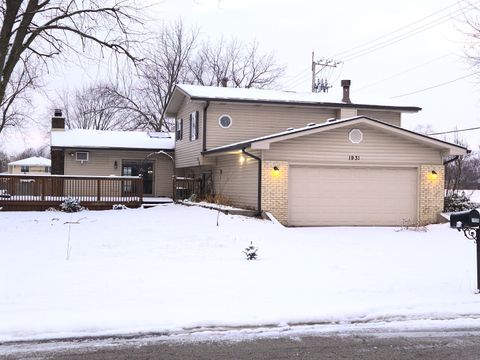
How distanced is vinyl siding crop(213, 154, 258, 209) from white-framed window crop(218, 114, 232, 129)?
1.36m

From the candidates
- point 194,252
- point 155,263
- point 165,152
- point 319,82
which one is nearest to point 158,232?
point 194,252

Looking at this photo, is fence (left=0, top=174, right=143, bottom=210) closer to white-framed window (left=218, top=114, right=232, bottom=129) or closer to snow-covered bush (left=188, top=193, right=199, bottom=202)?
snow-covered bush (left=188, top=193, right=199, bottom=202)

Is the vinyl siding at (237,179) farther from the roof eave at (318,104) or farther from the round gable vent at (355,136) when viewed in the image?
the round gable vent at (355,136)

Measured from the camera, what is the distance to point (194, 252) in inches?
433

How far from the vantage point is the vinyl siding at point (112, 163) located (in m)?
26.6

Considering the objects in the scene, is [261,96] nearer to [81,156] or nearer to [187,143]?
[187,143]

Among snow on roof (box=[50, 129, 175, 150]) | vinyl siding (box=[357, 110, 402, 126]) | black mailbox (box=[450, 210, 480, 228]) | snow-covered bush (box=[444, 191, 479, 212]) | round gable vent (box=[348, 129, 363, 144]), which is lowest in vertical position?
snow-covered bush (box=[444, 191, 479, 212])

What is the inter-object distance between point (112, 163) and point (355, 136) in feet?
47.2

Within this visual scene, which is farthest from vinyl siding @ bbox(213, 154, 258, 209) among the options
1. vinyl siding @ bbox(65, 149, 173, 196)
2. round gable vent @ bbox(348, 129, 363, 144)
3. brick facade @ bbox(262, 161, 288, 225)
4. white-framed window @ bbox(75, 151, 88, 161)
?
white-framed window @ bbox(75, 151, 88, 161)

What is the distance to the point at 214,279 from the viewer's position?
837 cm

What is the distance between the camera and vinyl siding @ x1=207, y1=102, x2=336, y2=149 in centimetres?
2122

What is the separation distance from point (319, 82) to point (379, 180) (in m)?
27.4

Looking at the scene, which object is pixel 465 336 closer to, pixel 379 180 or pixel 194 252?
pixel 194 252

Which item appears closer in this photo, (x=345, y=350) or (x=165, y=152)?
(x=345, y=350)
